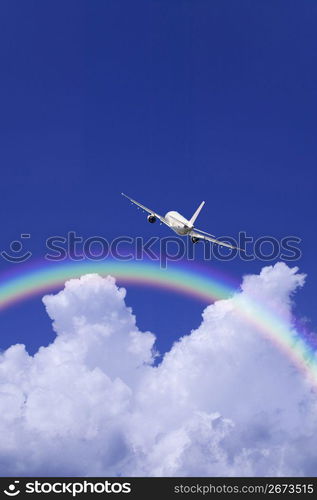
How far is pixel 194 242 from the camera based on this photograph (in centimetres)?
15738

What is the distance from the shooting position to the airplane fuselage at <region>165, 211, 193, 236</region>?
15412cm

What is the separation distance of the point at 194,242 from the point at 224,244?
326 inches

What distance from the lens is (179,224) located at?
154750 millimetres

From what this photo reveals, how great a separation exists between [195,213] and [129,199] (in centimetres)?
1900

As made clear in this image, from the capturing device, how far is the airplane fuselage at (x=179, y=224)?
154125 mm
